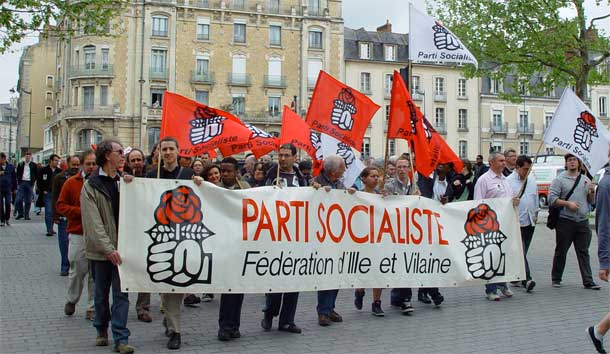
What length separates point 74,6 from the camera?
16.5 m

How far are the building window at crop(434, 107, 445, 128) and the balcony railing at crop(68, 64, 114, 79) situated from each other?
29.7 metres

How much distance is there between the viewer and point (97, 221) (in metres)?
5.97

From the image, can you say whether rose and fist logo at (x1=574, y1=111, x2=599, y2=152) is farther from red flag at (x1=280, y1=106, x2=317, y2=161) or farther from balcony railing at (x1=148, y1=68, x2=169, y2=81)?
balcony railing at (x1=148, y1=68, x2=169, y2=81)

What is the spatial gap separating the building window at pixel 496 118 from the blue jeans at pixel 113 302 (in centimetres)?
6034

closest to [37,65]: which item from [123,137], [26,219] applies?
[123,137]

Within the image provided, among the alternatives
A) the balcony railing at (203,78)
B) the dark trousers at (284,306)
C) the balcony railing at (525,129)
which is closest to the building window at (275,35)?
the balcony railing at (203,78)

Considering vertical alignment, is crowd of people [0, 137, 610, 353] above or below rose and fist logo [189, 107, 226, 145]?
below

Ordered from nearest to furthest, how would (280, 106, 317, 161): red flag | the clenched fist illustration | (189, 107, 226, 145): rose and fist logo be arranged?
(189, 107, 226, 145): rose and fist logo
(280, 106, 317, 161): red flag
the clenched fist illustration

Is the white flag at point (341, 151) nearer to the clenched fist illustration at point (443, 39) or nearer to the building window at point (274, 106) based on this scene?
the clenched fist illustration at point (443, 39)

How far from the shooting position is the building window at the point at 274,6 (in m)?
58.0

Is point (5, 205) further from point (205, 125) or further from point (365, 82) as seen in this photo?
point (365, 82)

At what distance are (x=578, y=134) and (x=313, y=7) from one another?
52.1m

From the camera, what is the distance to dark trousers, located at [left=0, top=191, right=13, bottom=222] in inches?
708

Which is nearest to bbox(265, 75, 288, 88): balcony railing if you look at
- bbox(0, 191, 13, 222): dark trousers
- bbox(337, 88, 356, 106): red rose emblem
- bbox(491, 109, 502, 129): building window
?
bbox(491, 109, 502, 129): building window
